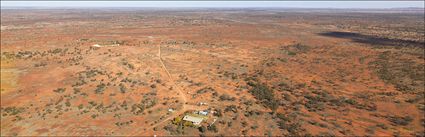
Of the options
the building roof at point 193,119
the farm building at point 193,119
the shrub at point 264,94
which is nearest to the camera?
the farm building at point 193,119

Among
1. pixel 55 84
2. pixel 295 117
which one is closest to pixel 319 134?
pixel 295 117

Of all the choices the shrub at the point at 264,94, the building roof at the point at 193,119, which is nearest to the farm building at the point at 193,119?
the building roof at the point at 193,119

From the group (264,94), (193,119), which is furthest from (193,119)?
→ (264,94)

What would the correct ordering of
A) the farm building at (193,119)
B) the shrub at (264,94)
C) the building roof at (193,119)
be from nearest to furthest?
the farm building at (193,119) < the building roof at (193,119) < the shrub at (264,94)

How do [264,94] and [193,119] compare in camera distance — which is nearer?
[193,119]

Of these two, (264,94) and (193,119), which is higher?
(264,94)

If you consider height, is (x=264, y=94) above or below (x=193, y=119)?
above

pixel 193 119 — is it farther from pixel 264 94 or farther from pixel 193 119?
pixel 264 94

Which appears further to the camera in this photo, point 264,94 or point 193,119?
point 264,94

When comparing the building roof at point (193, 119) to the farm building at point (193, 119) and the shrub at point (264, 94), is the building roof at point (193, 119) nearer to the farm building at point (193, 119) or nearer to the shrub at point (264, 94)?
the farm building at point (193, 119)

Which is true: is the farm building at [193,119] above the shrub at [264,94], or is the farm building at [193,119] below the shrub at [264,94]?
below

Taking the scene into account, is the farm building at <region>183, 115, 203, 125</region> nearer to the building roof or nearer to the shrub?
the building roof

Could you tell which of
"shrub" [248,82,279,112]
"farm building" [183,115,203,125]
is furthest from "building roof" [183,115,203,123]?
"shrub" [248,82,279,112]

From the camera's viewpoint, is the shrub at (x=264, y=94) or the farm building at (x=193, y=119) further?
the shrub at (x=264, y=94)
